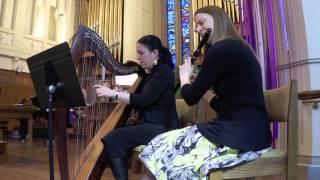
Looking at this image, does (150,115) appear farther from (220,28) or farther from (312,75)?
(312,75)

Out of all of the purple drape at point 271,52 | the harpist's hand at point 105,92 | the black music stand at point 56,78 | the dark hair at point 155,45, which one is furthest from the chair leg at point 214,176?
the purple drape at point 271,52

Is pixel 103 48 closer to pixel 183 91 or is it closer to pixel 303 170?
pixel 183 91

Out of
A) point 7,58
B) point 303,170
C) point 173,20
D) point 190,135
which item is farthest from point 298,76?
point 7,58

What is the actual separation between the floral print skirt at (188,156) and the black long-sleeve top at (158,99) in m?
0.51

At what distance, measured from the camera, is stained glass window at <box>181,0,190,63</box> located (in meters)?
7.14

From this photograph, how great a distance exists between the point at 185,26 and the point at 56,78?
605 cm

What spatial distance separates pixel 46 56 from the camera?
57.3 inches

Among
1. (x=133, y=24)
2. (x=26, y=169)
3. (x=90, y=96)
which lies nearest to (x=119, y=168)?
(x=90, y=96)

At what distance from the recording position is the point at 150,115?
6.17 ft

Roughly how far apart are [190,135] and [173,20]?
636 centimetres

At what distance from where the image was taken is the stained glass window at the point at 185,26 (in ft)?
23.4

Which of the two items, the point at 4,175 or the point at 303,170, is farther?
the point at 4,175

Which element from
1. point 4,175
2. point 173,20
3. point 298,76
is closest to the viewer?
point 298,76

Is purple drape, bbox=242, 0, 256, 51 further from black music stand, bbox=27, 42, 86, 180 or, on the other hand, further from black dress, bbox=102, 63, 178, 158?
black music stand, bbox=27, 42, 86, 180
